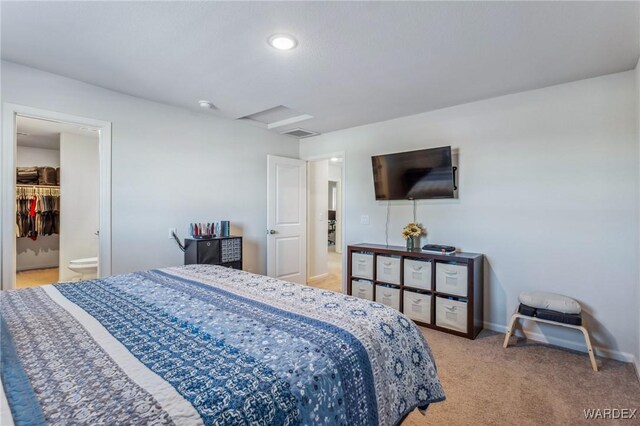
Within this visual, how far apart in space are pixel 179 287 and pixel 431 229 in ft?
9.28

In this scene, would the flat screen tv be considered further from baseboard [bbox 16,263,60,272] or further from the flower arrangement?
baseboard [bbox 16,263,60,272]

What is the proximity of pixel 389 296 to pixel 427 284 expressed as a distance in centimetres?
49

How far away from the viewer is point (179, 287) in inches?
71.4

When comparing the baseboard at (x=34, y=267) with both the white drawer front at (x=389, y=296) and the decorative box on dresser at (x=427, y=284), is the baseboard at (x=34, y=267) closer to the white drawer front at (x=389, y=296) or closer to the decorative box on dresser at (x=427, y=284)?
the decorative box on dresser at (x=427, y=284)

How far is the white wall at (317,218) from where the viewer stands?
5.38 meters

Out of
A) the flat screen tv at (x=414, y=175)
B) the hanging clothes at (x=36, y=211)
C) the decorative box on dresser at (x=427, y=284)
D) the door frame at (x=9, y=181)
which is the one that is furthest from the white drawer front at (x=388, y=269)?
the hanging clothes at (x=36, y=211)

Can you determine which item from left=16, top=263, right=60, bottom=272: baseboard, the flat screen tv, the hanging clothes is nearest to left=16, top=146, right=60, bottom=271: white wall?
left=16, top=263, right=60, bottom=272: baseboard

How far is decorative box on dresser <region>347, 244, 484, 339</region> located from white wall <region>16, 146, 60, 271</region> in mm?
6094

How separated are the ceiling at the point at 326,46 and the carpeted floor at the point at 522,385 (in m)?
2.39

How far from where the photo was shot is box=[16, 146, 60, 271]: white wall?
226 inches

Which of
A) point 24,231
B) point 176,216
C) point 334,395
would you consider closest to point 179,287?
point 334,395

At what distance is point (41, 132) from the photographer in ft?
15.6

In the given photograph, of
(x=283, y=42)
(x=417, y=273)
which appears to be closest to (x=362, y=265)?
(x=417, y=273)

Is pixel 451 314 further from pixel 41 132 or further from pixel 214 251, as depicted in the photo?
pixel 41 132
